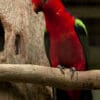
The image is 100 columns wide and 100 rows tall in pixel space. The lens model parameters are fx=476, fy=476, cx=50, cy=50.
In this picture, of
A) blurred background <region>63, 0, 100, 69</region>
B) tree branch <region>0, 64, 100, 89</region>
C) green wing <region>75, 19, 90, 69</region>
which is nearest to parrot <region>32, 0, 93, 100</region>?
green wing <region>75, 19, 90, 69</region>

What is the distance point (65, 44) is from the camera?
2082mm

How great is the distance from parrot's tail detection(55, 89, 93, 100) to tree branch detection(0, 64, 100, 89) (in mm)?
232

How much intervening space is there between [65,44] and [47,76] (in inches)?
12.2

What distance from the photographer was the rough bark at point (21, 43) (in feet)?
6.66

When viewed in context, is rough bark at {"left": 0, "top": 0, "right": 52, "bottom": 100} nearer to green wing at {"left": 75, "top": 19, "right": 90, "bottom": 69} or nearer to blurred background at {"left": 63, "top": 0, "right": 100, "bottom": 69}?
green wing at {"left": 75, "top": 19, "right": 90, "bottom": 69}

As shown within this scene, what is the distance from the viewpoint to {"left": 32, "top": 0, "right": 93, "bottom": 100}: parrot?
208cm

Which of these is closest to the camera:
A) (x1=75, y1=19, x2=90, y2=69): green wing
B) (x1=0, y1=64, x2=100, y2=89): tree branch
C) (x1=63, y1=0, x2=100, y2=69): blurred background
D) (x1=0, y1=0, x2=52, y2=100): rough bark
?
(x1=0, y1=64, x2=100, y2=89): tree branch

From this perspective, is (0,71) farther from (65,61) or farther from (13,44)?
(65,61)

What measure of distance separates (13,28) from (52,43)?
0.62ft

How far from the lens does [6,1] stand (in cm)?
216

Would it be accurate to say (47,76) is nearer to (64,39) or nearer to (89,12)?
(64,39)

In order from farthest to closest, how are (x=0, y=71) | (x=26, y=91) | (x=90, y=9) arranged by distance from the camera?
(x=90, y=9) → (x=26, y=91) → (x=0, y=71)

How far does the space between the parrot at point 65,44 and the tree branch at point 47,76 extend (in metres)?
0.23

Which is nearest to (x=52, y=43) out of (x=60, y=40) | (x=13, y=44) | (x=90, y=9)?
(x=60, y=40)
